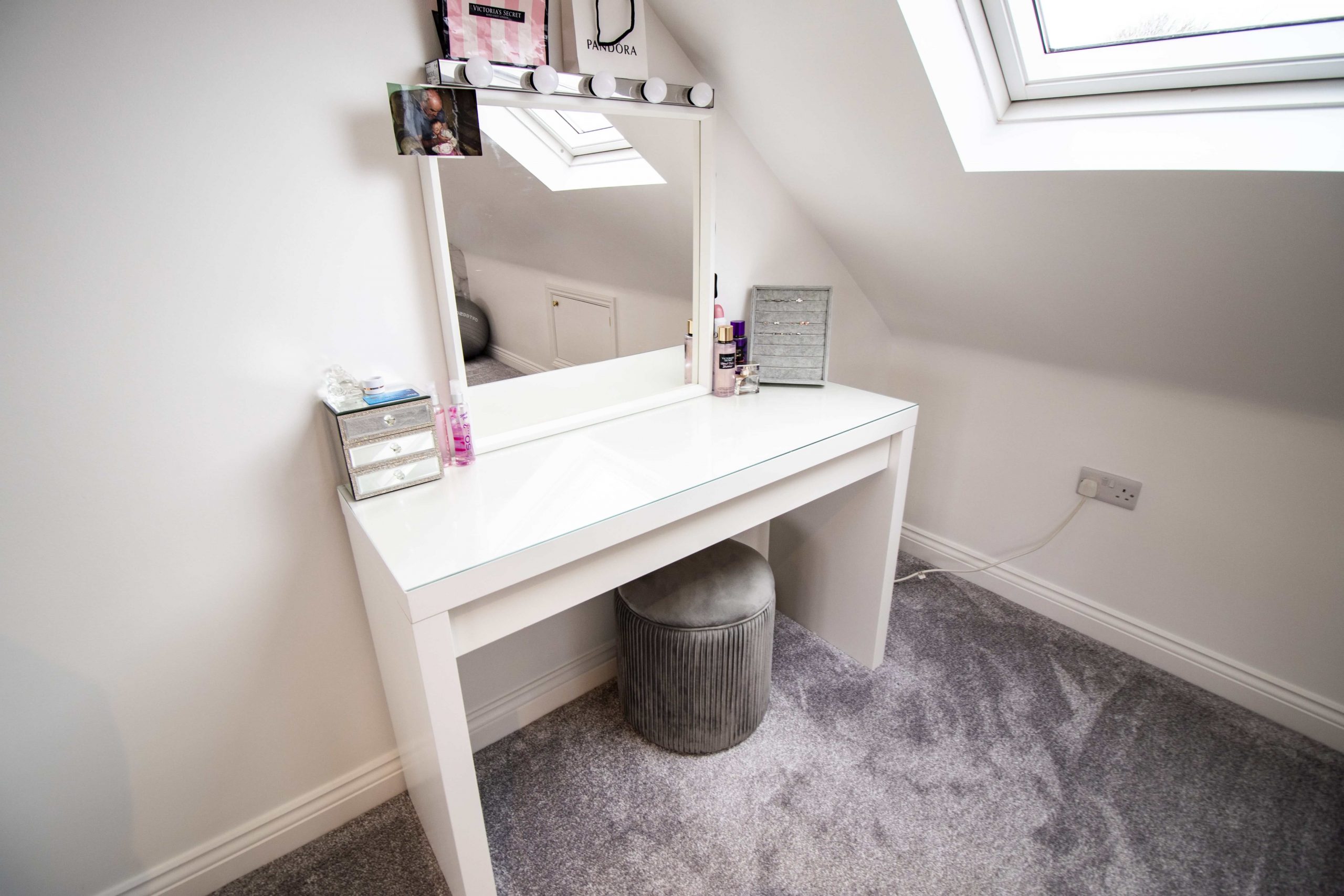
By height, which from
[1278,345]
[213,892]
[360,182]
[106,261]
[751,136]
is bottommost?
[213,892]

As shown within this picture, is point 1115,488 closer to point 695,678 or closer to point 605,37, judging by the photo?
point 695,678

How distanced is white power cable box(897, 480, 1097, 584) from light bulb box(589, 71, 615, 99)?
1.64 metres

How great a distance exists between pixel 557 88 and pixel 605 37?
16cm

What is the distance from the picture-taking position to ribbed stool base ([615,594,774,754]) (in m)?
1.49

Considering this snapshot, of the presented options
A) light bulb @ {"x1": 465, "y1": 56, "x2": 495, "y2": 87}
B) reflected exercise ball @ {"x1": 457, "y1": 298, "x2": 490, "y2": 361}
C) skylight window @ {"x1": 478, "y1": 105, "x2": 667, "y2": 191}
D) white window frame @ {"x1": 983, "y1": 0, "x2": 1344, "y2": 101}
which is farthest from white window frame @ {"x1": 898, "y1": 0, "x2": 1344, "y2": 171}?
reflected exercise ball @ {"x1": 457, "y1": 298, "x2": 490, "y2": 361}

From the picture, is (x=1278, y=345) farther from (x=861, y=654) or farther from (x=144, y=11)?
(x=144, y=11)

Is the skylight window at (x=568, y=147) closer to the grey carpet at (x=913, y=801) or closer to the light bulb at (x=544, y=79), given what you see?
the light bulb at (x=544, y=79)

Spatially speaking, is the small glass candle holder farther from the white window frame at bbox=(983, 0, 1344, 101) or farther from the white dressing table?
the white window frame at bbox=(983, 0, 1344, 101)

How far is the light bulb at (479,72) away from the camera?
3.68 feet

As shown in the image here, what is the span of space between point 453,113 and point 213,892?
5.14 ft

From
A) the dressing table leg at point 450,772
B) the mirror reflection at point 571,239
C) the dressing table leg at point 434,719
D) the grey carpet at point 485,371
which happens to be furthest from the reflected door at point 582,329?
the dressing table leg at point 450,772

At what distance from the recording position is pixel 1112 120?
128cm

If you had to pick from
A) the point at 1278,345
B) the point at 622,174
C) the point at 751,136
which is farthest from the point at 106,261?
the point at 1278,345

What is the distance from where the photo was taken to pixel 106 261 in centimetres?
98
